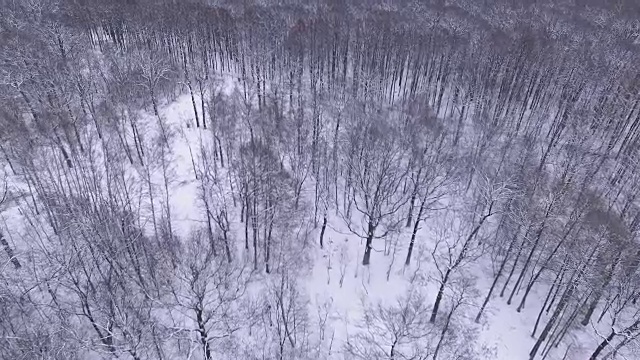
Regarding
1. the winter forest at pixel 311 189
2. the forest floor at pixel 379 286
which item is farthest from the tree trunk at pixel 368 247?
the forest floor at pixel 379 286

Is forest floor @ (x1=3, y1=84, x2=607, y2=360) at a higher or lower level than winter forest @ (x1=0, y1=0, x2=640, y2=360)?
lower

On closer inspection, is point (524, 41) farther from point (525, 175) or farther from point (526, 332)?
point (526, 332)

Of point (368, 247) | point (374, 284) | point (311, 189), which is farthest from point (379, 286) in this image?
point (311, 189)

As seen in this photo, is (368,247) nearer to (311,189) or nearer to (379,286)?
(379,286)

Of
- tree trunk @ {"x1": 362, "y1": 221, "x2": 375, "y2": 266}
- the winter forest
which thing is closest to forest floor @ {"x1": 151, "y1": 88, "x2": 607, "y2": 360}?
the winter forest

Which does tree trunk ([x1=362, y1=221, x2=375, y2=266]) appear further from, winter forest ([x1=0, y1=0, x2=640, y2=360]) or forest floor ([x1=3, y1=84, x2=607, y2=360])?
forest floor ([x1=3, y1=84, x2=607, y2=360])

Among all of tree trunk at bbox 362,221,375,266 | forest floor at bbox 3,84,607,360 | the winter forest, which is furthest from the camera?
tree trunk at bbox 362,221,375,266

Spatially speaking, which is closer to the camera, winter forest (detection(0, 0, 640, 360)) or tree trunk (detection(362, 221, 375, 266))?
winter forest (detection(0, 0, 640, 360))

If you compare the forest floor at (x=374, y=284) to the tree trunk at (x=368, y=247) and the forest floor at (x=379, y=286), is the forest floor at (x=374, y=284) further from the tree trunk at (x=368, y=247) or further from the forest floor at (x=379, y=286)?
the tree trunk at (x=368, y=247)

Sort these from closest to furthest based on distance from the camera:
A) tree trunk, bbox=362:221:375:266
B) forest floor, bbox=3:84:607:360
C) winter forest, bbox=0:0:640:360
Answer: winter forest, bbox=0:0:640:360, forest floor, bbox=3:84:607:360, tree trunk, bbox=362:221:375:266
